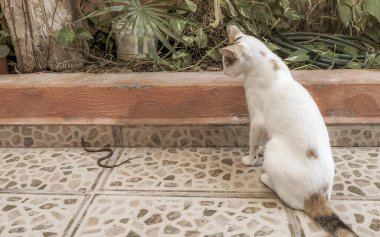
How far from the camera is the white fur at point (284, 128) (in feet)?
3.28

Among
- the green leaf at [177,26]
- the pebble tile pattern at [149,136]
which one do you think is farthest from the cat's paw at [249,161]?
the green leaf at [177,26]

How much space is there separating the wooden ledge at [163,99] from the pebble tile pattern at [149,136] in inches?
1.2

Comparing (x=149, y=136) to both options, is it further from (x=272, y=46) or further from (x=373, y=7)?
(x=373, y=7)

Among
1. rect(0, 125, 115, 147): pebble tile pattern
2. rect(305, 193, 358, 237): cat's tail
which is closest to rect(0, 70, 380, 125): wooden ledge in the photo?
rect(0, 125, 115, 147): pebble tile pattern

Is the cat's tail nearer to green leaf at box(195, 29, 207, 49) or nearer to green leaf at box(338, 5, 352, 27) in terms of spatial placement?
green leaf at box(195, 29, 207, 49)

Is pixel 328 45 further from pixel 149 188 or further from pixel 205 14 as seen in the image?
pixel 149 188

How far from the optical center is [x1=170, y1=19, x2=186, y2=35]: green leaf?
1529 mm

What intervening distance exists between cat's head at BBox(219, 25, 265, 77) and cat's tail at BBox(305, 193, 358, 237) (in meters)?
0.45

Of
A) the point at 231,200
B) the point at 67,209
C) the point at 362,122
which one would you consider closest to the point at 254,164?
the point at 231,200

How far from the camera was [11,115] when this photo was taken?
4.77 ft

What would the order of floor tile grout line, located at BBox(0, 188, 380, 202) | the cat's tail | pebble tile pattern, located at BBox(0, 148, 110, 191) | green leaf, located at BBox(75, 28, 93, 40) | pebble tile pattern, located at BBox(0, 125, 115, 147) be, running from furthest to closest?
green leaf, located at BBox(75, 28, 93, 40) → pebble tile pattern, located at BBox(0, 125, 115, 147) → pebble tile pattern, located at BBox(0, 148, 110, 191) → floor tile grout line, located at BBox(0, 188, 380, 202) → the cat's tail

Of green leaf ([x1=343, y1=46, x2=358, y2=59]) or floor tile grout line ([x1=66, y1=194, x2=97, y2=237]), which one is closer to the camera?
floor tile grout line ([x1=66, y1=194, x2=97, y2=237])

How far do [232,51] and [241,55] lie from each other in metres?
0.05

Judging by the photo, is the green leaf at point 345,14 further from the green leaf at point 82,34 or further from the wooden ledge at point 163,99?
the green leaf at point 82,34
